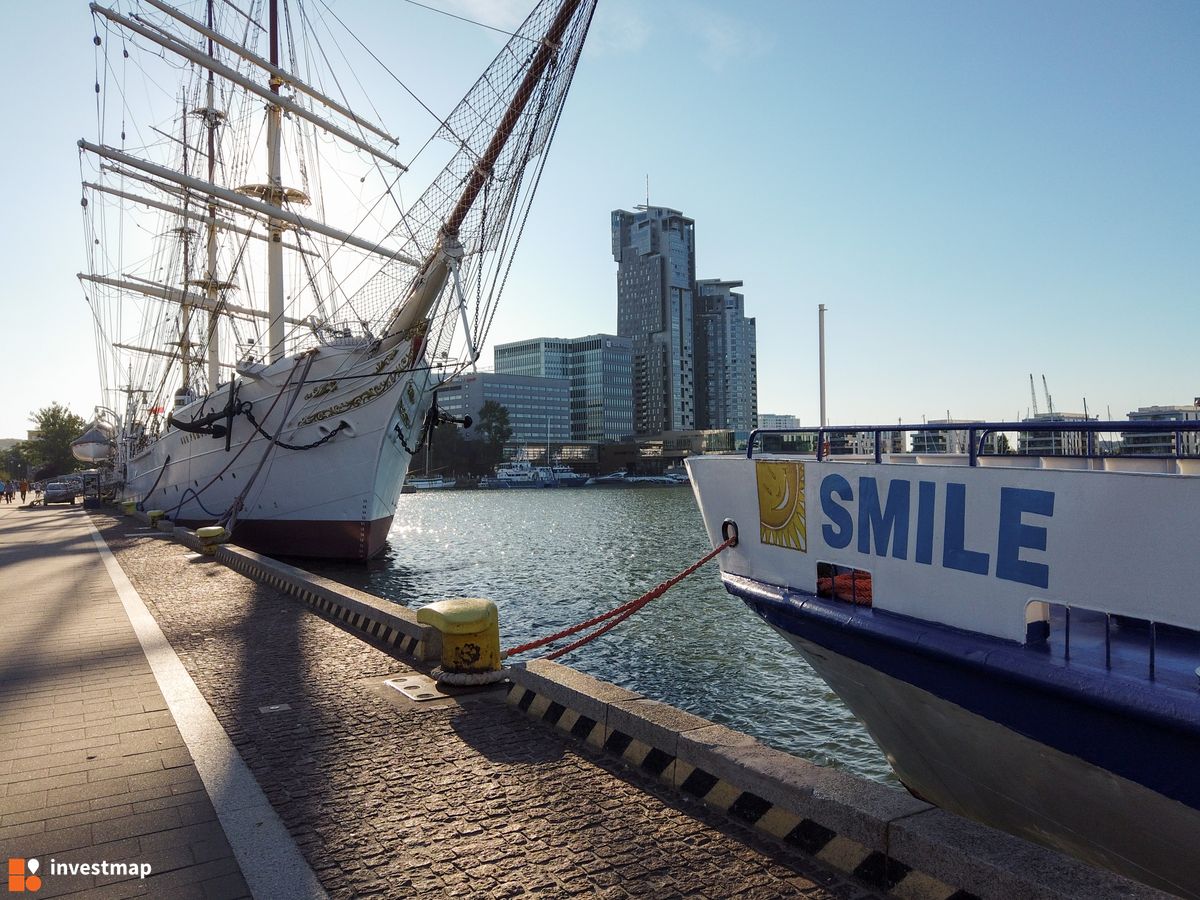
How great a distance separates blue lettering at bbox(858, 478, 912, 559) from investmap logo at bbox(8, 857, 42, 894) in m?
5.04

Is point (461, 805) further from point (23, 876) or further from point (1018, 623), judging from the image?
point (1018, 623)

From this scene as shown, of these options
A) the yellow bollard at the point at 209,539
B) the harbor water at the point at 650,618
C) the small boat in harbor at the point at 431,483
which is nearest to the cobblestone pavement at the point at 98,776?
the harbor water at the point at 650,618

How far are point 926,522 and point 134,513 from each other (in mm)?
38136

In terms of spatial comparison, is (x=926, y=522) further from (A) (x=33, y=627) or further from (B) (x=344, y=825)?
(A) (x=33, y=627)

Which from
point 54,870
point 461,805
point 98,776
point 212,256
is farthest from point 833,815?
point 212,256

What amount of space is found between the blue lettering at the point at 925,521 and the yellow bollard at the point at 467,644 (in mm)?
3575

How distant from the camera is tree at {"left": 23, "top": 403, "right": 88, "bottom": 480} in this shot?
303 ft

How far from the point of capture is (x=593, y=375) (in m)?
175

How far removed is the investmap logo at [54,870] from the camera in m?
3.67

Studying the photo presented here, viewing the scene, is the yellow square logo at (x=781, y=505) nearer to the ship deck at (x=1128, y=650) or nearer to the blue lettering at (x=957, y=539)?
the blue lettering at (x=957, y=539)

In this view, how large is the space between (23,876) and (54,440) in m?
108

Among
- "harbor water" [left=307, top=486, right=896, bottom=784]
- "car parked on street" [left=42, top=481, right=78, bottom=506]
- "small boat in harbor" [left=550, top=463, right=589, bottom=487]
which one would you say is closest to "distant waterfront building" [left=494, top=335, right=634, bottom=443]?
"small boat in harbor" [left=550, top=463, right=589, bottom=487]

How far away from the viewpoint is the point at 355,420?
23.0 meters

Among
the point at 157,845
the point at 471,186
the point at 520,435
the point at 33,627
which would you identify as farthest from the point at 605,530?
the point at 520,435
